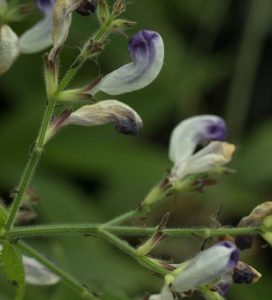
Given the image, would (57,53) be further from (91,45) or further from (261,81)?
(261,81)

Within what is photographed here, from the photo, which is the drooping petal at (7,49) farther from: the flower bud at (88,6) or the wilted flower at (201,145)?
the wilted flower at (201,145)

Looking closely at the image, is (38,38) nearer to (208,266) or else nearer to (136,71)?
(136,71)

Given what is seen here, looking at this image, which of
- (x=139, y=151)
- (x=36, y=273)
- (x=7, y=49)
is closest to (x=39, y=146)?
(x=7, y=49)

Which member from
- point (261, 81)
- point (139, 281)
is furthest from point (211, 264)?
point (261, 81)

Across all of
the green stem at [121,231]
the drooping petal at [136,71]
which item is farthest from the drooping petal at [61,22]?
the green stem at [121,231]

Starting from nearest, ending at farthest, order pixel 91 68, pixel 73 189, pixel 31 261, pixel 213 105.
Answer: pixel 31 261 < pixel 73 189 < pixel 91 68 < pixel 213 105
